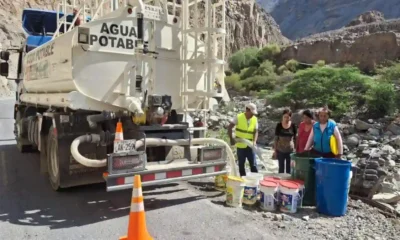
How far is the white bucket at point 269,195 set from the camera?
486 centimetres

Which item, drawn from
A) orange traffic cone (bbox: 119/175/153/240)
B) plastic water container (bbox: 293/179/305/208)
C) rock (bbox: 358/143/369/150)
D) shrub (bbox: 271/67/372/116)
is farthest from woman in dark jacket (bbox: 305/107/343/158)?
shrub (bbox: 271/67/372/116)

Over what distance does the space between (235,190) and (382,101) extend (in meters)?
12.6

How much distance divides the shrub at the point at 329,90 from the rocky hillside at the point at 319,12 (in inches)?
3235

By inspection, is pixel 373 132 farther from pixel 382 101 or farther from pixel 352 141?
pixel 382 101

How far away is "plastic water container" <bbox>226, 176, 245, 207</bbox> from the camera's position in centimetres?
494

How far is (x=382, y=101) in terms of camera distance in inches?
600

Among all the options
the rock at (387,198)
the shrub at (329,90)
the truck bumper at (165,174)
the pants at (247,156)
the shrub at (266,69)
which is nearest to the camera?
the truck bumper at (165,174)

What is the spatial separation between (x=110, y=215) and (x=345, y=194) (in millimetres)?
3040

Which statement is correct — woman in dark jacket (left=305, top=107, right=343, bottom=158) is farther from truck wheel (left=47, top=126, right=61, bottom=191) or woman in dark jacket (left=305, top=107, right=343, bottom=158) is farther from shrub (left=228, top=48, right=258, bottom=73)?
shrub (left=228, top=48, right=258, bottom=73)

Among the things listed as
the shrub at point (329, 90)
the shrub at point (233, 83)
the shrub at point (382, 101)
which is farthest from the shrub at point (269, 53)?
Result: the shrub at point (382, 101)

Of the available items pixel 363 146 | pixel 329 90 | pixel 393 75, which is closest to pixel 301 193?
pixel 363 146

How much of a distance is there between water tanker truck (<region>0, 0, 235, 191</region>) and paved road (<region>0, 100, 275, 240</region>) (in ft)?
1.20

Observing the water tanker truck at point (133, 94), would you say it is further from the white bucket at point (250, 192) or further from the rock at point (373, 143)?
the rock at point (373, 143)

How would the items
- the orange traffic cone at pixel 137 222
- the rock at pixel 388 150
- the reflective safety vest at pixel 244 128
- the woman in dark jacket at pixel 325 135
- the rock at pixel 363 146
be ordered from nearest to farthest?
the orange traffic cone at pixel 137 222
the woman in dark jacket at pixel 325 135
the reflective safety vest at pixel 244 128
the rock at pixel 388 150
the rock at pixel 363 146
